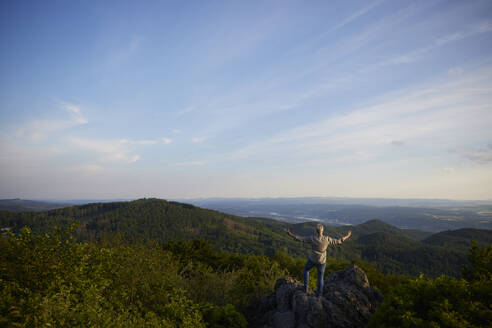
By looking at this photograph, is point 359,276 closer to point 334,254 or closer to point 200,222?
point 334,254

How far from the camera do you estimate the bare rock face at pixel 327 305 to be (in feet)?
32.4

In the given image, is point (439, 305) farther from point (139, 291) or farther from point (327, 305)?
point (139, 291)

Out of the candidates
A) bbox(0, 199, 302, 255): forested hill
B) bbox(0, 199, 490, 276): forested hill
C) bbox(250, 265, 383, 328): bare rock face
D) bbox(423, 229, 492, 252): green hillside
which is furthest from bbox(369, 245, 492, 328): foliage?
bbox(423, 229, 492, 252): green hillside

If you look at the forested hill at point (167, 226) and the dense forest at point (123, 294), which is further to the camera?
the forested hill at point (167, 226)

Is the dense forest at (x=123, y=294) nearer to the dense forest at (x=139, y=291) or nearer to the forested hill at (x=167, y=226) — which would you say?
the dense forest at (x=139, y=291)

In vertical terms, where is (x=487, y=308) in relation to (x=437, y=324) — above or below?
above

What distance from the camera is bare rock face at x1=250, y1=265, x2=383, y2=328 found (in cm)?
988

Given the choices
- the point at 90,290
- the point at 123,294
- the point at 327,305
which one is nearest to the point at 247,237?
the point at 327,305

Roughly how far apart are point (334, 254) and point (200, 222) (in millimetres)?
98928

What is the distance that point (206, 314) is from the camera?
11.6m

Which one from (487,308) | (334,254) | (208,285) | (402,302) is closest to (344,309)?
(402,302)

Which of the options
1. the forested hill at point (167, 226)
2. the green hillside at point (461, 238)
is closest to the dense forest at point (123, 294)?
the forested hill at point (167, 226)

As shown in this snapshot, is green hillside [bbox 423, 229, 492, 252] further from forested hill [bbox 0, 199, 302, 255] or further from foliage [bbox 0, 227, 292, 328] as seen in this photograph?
foliage [bbox 0, 227, 292, 328]

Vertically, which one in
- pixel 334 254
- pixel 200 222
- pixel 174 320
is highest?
pixel 174 320
